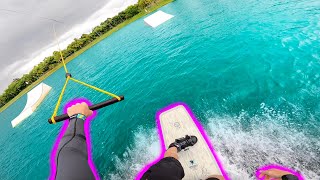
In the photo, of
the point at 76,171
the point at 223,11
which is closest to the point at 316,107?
→ the point at 76,171

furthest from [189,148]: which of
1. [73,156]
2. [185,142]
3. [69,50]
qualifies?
[69,50]

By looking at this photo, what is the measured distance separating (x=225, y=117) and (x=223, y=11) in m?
24.1

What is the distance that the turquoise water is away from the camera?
8.71m

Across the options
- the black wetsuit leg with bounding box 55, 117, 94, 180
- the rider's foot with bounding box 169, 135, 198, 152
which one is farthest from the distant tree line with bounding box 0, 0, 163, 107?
the black wetsuit leg with bounding box 55, 117, 94, 180

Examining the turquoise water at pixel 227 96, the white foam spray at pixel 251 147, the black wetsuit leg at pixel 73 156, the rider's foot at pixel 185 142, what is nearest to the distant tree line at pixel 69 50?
the turquoise water at pixel 227 96

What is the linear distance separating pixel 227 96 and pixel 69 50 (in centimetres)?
8234

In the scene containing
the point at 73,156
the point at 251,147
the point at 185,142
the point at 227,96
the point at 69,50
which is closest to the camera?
the point at 73,156

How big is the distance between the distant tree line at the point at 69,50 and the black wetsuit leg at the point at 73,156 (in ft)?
279

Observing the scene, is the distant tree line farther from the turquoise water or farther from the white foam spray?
the white foam spray

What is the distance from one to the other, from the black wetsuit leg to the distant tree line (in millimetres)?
85106

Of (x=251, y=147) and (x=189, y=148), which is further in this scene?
(x=189, y=148)

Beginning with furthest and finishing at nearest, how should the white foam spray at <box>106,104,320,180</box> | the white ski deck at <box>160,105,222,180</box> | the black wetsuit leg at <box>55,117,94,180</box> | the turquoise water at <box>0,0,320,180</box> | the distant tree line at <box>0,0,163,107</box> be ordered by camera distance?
the distant tree line at <box>0,0,163,107</box> → the turquoise water at <box>0,0,320,180</box> → the white ski deck at <box>160,105,222,180</box> → the white foam spray at <box>106,104,320,180</box> → the black wetsuit leg at <box>55,117,94,180</box>

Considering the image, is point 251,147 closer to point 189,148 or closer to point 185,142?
point 189,148

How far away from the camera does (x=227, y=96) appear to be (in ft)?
42.4
